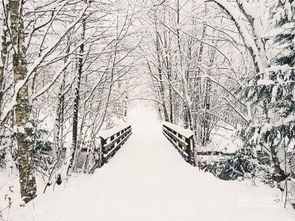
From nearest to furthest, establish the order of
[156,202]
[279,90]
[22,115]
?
[279,90] → [22,115] → [156,202]

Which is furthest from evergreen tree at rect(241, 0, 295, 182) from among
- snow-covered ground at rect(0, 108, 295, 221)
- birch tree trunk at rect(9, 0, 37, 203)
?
birch tree trunk at rect(9, 0, 37, 203)

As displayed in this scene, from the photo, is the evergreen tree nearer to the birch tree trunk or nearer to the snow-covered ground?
the snow-covered ground

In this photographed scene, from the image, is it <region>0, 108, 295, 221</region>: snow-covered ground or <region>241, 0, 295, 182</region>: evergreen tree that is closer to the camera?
<region>241, 0, 295, 182</region>: evergreen tree

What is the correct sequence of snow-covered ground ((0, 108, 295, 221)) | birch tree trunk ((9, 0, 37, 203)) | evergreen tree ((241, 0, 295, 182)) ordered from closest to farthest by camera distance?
evergreen tree ((241, 0, 295, 182))
snow-covered ground ((0, 108, 295, 221))
birch tree trunk ((9, 0, 37, 203))

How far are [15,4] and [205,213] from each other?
5.23 m

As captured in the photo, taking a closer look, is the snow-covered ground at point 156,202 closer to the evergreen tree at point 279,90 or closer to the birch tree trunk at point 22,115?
the birch tree trunk at point 22,115

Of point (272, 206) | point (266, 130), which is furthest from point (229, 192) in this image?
point (266, 130)

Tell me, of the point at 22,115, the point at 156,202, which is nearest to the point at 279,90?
the point at 156,202

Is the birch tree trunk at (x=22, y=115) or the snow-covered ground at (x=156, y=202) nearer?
the snow-covered ground at (x=156, y=202)

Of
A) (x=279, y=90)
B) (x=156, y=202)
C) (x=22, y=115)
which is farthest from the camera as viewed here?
(x=156, y=202)

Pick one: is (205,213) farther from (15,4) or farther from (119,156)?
(119,156)

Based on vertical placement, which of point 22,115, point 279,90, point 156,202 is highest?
point 279,90

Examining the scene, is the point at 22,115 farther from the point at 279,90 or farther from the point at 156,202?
the point at 279,90

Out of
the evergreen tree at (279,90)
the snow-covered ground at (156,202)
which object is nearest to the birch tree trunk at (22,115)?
the snow-covered ground at (156,202)
